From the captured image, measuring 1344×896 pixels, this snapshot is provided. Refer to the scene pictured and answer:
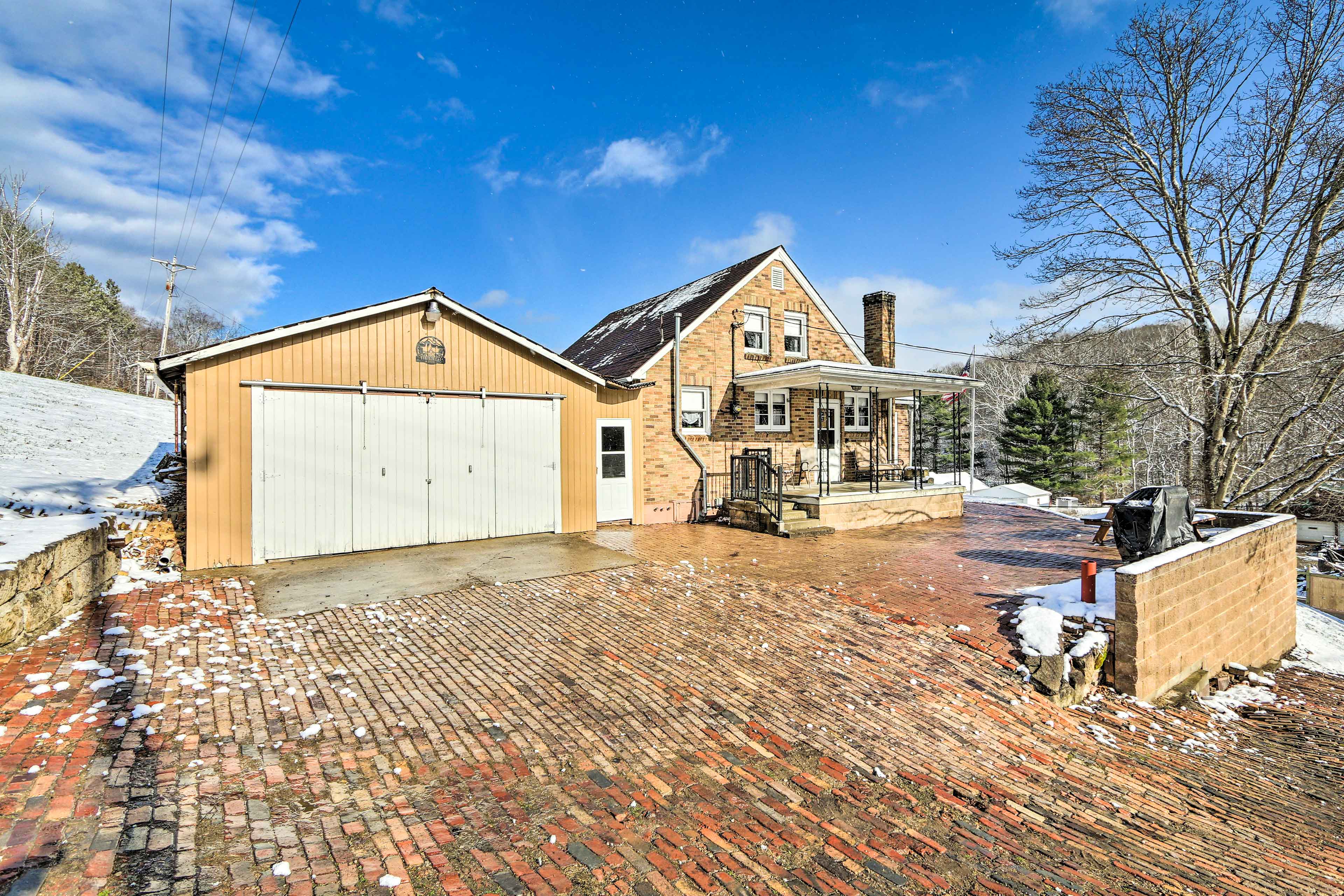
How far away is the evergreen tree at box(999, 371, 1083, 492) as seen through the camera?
Result: 33.7m

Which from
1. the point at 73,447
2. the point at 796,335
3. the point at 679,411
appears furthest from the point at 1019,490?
the point at 73,447

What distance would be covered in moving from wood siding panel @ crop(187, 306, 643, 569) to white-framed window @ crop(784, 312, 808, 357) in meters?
5.86

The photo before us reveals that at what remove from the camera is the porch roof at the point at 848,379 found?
519 inches

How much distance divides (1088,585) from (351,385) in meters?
10.7

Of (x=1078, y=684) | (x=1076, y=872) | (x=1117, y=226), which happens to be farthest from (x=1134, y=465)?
(x=1076, y=872)

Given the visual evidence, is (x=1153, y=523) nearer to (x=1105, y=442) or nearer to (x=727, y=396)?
(x=727, y=396)

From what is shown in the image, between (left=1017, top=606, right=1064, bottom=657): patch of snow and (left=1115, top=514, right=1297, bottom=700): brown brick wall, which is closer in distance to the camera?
(left=1017, top=606, right=1064, bottom=657): patch of snow

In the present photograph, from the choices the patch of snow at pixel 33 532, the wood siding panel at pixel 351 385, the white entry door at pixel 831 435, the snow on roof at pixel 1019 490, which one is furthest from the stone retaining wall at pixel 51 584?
the snow on roof at pixel 1019 490

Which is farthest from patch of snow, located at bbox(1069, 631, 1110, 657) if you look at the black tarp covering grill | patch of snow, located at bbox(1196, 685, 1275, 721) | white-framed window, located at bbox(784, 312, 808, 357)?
white-framed window, located at bbox(784, 312, 808, 357)

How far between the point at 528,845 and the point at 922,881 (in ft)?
7.00

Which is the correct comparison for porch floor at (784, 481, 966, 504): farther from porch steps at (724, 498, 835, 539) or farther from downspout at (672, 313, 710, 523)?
downspout at (672, 313, 710, 523)

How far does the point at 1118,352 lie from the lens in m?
16.7

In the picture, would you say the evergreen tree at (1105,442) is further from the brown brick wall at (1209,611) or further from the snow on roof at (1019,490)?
the brown brick wall at (1209,611)

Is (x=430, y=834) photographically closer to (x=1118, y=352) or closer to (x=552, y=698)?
(x=552, y=698)
